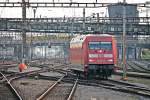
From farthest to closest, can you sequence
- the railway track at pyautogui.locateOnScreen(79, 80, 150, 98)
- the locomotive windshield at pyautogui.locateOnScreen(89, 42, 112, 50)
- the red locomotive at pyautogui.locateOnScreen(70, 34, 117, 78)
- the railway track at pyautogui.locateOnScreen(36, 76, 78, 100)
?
1. the locomotive windshield at pyautogui.locateOnScreen(89, 42, 112, 50)
2. the red locomotive at pyautogui.locateOnScreen(70, 34, 117, 78)
3. the railway track at pyautogui.locateOnScreen(79, 80, 150, 98)
4. the railway track at pyautogui.locateOnScreen(36, 76, 78, 100)

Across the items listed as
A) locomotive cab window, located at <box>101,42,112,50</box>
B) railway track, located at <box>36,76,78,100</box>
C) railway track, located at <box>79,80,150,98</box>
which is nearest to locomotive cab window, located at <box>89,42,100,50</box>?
locomotive cab window, located at <box>101,42,112,50</box>

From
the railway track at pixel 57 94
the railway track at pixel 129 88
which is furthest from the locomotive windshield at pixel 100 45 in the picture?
the railway track at pixel 57 94

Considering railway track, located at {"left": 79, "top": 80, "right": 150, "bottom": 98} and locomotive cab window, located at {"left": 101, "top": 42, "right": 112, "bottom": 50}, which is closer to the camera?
railway track, located at {"left": 79, "top": 80, "right": 150, "bottom": 98}

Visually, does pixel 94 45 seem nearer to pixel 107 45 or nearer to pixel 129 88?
pixel 107 45

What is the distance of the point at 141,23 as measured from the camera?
3300 inches

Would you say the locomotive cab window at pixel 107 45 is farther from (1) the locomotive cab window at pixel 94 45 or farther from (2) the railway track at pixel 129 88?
(2) the railway track at pixel 129 88

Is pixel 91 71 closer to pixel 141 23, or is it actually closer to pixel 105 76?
pixel 105 76

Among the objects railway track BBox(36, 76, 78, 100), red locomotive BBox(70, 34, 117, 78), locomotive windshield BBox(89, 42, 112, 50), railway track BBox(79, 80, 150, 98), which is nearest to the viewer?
railway track BBox(36, 76, 78, 100)

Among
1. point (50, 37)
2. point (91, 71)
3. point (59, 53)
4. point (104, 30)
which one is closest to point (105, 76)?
point (91, 71)

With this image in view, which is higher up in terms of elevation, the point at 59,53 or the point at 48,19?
the point at 48,19

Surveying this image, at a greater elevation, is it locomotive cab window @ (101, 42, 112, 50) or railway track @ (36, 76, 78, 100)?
locomotive cab window @ (101, 42, 112, 50)

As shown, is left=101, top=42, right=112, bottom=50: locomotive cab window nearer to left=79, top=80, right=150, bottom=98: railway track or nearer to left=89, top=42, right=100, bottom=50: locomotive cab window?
left=89, top=42, right=100, bottom=50: locomotive cab window

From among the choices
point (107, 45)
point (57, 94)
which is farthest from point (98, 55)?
point (57, 94)

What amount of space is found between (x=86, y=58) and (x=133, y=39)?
346 ft
